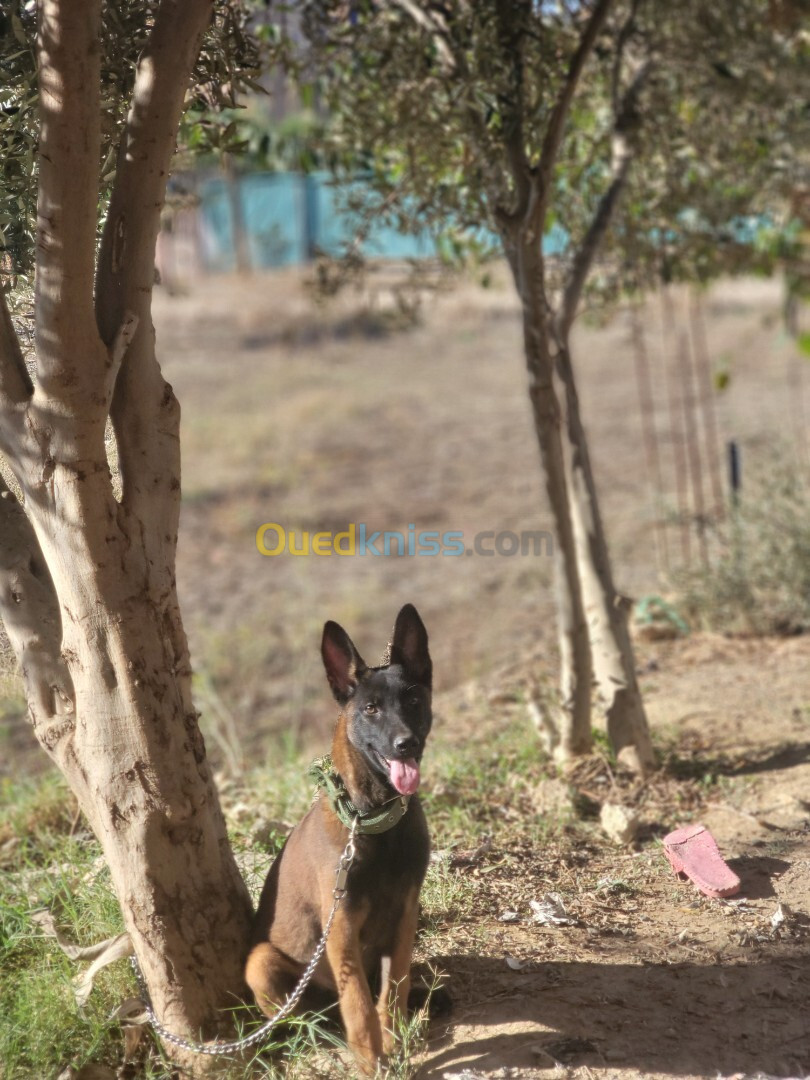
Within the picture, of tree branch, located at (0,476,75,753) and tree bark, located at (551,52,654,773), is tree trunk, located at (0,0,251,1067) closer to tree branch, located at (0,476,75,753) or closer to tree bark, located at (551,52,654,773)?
tree branch, located at (0,476,75,753)

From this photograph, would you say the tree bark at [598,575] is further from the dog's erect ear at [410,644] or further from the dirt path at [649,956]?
the dog's erect ear at [410,644]

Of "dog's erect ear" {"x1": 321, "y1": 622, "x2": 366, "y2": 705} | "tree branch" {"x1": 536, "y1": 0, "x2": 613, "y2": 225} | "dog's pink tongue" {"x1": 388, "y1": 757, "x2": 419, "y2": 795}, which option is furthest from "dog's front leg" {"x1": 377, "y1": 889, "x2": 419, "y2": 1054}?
"tree branch" {"x1": 536, "y1": 0, "x2": 613, "y2": 225}

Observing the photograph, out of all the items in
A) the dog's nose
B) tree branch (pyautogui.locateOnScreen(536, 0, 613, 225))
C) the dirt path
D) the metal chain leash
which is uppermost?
tree branch (pyautogui.locateOnScreen(536, 0, 613, 225))

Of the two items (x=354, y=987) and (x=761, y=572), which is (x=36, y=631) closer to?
(x=354, y=987)

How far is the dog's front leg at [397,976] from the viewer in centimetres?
297

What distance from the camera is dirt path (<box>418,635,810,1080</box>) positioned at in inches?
117

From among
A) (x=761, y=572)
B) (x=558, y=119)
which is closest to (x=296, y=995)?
(x=558, y=119)

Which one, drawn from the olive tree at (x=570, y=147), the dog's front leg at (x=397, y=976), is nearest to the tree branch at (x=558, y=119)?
the olive tree at (x=570, y=147)

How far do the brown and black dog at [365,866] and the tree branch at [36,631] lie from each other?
0.83 m

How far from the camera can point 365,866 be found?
9.64 feet

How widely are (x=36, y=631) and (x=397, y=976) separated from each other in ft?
4.82

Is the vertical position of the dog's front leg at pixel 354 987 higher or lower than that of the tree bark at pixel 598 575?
lower

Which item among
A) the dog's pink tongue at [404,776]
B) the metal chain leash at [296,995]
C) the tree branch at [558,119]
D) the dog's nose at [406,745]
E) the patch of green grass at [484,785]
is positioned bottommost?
the patch of green grass at [484,785]

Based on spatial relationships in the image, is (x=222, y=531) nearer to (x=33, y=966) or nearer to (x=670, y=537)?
(x=670, y=537)
